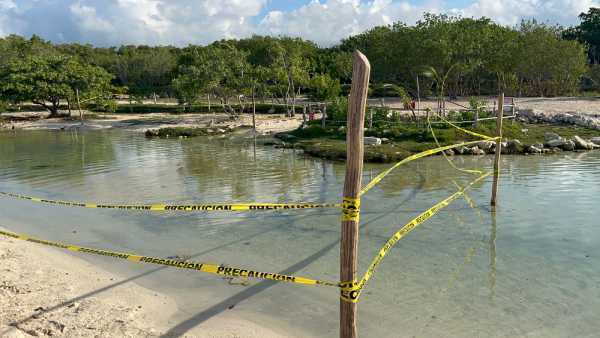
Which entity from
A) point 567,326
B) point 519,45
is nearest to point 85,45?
point 519,45

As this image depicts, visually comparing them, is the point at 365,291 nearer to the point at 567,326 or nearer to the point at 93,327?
the point at 567,326

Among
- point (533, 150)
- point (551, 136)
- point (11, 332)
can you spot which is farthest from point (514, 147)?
point (11, 332)

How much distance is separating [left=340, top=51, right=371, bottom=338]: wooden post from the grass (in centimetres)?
1489

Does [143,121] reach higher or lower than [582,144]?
higher

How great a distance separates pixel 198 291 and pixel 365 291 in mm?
2693

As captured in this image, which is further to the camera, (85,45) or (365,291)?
(85,45)

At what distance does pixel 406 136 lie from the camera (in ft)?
76.0

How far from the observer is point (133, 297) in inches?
303

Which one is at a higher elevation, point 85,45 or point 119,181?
point 85,45

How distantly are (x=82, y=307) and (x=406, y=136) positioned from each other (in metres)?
18.4

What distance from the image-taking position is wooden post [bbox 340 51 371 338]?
449 centimetres

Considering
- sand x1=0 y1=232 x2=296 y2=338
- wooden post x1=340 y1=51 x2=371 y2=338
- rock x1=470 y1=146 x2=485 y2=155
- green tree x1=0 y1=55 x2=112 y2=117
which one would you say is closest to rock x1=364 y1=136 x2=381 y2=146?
rock x1=470 y1=146 x2=485 y2=155

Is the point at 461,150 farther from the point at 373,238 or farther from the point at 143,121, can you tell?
the point at 143,121

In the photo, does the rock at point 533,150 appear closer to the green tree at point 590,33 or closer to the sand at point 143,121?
the sand at point 143,121
